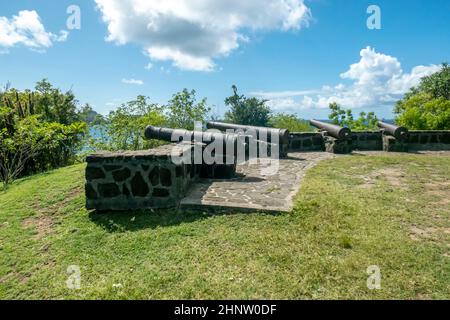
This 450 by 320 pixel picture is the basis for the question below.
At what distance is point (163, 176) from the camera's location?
4988 mm

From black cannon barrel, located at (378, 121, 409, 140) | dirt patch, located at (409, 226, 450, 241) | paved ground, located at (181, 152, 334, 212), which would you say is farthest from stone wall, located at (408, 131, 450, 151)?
dirt patch, located at (409, 226, 450, 241)

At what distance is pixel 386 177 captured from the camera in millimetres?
6930

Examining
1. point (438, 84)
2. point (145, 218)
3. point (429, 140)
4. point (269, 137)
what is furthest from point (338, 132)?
point (438, 84)

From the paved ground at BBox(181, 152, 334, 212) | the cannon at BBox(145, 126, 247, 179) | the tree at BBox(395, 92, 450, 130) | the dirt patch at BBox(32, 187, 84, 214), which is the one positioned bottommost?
the dirt patch at BBox(32, 187, 84, 214)

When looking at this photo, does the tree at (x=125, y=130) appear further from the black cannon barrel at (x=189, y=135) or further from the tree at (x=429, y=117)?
the tree at (x=429, y=117)

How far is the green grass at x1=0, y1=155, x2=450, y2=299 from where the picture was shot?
9.47 feet

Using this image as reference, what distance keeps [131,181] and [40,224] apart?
1.61 metres

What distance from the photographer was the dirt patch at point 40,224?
14.8ft

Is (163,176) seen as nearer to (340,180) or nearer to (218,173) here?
(218,173)

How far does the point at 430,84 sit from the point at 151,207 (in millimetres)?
31865

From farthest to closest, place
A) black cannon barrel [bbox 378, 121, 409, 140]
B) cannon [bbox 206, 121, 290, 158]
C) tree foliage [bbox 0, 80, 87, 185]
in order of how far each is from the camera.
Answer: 1. black cannon barrel [bbox 378, 121, 409, 140]
2. cannon [bbox 206, 121, 290, 158]
3. tree foliage [bbox 0, 80, 87, 185]

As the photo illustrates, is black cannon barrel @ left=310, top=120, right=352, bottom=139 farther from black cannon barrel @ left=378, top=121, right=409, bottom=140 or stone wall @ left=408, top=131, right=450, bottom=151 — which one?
stone wall @ left=408, top=131, right=450, bottom=151

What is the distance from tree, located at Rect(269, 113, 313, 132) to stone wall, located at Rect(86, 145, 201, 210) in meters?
21.3
